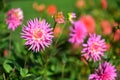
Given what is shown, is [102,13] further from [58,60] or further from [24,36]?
[24,36]

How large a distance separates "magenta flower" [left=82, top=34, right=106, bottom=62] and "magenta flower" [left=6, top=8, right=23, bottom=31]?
22.1 inches

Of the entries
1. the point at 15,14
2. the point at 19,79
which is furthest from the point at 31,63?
the point at 19,79

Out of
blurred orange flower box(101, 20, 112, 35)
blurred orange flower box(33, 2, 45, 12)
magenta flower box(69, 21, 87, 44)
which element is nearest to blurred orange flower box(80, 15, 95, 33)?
blurred orange flower box(101, 20, 112, 35)

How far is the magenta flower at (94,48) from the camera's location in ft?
9.33

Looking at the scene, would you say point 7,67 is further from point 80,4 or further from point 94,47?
point 80,4

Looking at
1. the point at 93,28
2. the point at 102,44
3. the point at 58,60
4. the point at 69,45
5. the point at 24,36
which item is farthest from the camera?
the point at 93,28

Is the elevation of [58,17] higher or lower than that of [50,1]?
lower

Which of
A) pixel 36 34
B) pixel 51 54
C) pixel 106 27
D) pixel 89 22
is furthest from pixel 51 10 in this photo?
pixel 36 34

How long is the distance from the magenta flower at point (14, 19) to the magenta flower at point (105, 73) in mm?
708

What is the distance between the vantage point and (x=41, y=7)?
5.26m

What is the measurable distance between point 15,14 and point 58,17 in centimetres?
67

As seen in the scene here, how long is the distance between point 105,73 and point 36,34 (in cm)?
46

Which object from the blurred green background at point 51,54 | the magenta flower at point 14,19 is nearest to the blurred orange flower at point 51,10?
the blurred green background at point 51,54

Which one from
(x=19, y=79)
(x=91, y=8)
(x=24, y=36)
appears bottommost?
(x=19, y=79)
